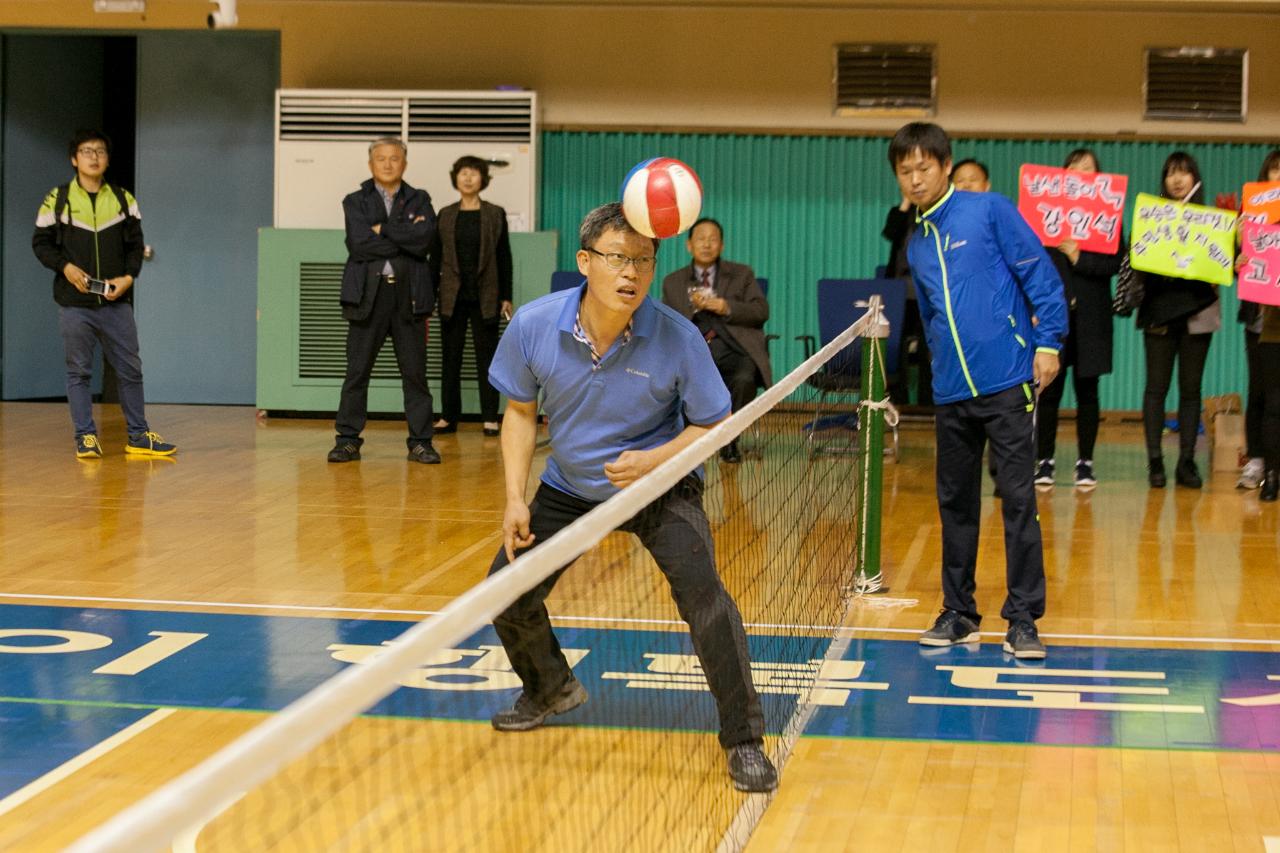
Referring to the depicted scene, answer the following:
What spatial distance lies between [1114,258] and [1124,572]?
2733mm

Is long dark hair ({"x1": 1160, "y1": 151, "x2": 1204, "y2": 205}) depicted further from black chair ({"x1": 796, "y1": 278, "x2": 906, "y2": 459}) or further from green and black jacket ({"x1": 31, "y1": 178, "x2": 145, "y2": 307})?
green and black jacket ({"x1": 31, "y1": 178, "x2": 145, "y2": 307})

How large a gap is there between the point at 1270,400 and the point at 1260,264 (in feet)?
2.51

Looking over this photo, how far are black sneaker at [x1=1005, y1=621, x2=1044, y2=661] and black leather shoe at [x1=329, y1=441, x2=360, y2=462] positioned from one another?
581cm

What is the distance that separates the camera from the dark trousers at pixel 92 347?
1007cm

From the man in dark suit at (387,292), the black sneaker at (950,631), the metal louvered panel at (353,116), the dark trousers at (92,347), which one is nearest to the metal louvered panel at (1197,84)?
the metal louvered panel at (353,116)

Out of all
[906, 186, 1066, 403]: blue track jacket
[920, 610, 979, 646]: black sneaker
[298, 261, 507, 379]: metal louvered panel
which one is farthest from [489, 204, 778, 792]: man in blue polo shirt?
[298, 261, 507, 379]: metal louvered panel

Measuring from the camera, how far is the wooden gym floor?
3857 mm

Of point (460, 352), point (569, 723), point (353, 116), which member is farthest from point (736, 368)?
point (569, 723)

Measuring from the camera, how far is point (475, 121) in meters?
13.4

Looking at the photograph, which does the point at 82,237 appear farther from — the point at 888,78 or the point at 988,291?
the point at 888,78

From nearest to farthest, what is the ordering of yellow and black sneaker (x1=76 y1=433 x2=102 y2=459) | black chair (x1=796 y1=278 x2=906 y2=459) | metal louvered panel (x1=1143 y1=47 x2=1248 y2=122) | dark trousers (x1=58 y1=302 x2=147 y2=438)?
1. dark trousers (x1=58 y1=302 x2=147 y2=438)
2. yellow and black sneaker (x1=76 y1=433 x2=102 y2=459)
3. black chair (x1=796 y1=278 x2=906 y2=459)
4. metal louvered panel (x1=1143 y1=47 x2=1248 y2=122)

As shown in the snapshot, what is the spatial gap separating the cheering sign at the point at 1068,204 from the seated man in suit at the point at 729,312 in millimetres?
2340

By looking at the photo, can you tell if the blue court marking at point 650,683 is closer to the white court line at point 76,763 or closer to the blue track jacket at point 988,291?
the white court line at point 76,763

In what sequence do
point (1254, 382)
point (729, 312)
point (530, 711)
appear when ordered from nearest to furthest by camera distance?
point (530, 711)
point (1254, 382)
point (729, 312)
